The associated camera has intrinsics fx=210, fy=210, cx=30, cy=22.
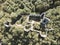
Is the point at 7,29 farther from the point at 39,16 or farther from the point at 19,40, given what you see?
the point at 39,16

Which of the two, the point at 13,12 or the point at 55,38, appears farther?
the point at 13,12

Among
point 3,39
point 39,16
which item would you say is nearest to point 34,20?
point 39,16

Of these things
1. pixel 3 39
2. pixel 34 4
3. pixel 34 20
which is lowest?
pixel 3 39

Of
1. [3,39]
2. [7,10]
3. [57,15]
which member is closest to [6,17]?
[7,10]

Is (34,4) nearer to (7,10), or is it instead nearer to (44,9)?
(44,9)

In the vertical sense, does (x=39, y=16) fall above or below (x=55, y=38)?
above

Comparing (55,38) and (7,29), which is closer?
(55,38)
